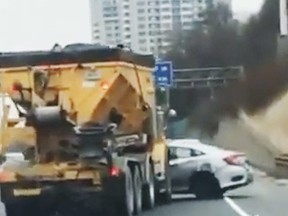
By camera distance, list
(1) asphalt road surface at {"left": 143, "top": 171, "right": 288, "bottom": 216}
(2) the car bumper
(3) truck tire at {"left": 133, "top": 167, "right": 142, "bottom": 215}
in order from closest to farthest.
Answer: (3) truck tire at {"left": 133, "top": 167, "right": 142, "bottom": 215} → (1) asphalt road surface at {"left": 143, "top": 171, "right": 288, "bottom": 216} → (2) the car bumper

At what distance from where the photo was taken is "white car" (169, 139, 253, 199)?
2950 cm

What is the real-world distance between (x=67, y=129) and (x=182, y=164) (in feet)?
21.6

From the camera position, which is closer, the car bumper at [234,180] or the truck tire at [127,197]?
the truck tire at [127,197]

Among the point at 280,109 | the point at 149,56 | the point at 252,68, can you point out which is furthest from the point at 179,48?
the point at 149,56

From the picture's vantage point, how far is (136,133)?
25.4 metres

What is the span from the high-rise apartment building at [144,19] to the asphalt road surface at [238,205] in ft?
162

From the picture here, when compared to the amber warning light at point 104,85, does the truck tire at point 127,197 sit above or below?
below

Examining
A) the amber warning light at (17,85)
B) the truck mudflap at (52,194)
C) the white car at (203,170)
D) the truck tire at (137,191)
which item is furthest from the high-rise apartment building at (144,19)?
the amber warning light at (17,85)

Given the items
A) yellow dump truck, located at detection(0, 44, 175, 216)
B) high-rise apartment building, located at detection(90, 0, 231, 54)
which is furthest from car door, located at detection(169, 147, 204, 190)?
high-rise apartment building, located at detection(90, 0, 231, 54)

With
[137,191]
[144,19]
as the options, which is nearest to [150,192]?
[137,191]

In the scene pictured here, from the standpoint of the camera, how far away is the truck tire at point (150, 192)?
86.8 feet

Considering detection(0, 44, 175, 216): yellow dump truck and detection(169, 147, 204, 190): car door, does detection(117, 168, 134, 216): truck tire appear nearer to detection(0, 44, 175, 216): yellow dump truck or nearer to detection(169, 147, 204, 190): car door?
detection(0, 44, 175, 216): yellow dump truck

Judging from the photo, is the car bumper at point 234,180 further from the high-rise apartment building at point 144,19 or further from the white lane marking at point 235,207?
the high-rise apartment building at point 144,19

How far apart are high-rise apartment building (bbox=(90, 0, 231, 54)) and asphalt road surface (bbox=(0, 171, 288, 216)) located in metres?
49.4
